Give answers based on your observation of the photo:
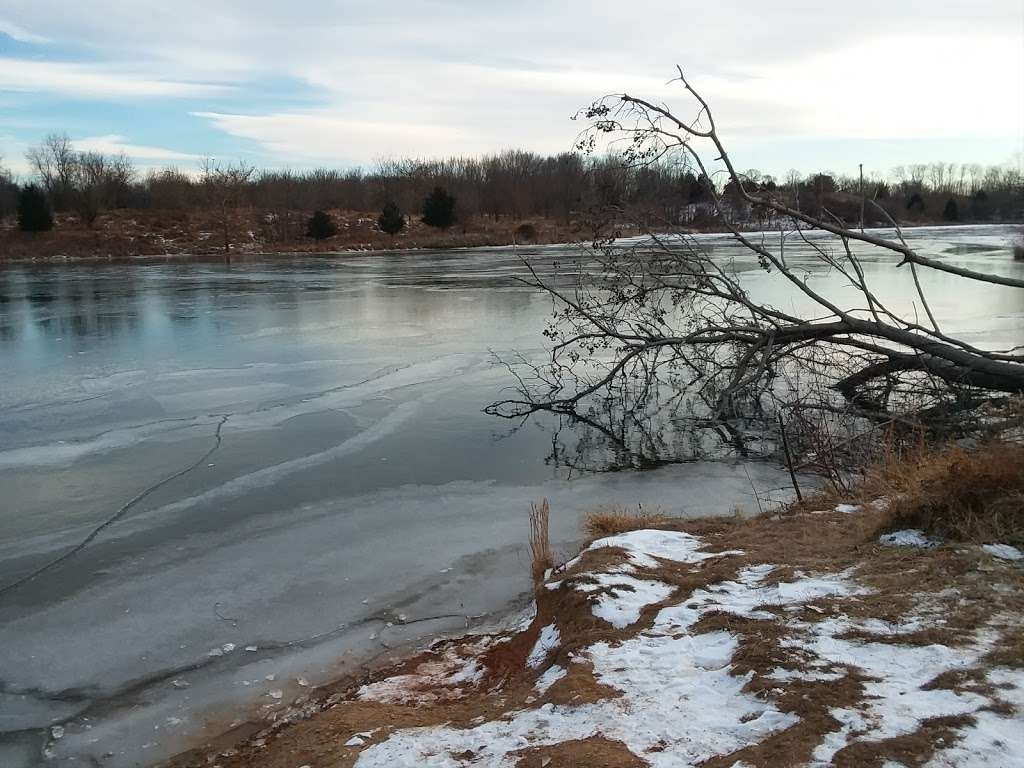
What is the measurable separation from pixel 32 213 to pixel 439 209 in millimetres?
27280

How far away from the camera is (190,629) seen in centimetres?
509

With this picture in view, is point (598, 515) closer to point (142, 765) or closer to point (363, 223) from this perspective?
point (142, 765)

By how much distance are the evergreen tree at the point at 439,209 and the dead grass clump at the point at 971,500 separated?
56605 millimetres

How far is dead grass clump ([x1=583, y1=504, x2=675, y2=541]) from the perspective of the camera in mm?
6055

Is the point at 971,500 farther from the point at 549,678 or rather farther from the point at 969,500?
the point at 549,678

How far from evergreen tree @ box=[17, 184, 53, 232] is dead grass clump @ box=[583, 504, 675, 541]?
186ft

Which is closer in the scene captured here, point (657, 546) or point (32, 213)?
point (657, 546)

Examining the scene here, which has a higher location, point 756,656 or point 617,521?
point 756,656

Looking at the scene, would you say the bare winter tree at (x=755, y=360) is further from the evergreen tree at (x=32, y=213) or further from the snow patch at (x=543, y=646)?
the evergreen tree at (x=32, y=213)

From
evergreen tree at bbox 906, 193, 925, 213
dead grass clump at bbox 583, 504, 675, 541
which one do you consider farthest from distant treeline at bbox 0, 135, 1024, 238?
dead grass clump at bbox 583, 504, 675, 541

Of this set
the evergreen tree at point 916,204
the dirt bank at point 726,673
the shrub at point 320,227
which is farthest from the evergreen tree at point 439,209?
the evergreen tree at point 916,204

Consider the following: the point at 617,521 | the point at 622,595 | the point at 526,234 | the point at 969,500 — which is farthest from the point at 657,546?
the point at 526,234

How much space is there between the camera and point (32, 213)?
5200 centimetres

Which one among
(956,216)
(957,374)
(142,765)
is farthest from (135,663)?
(956,216)
